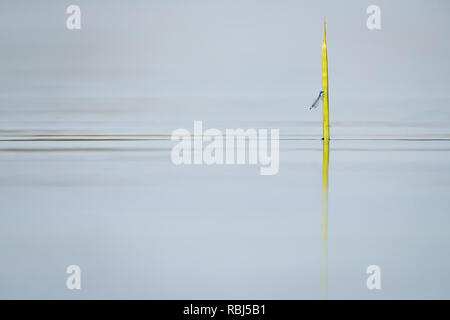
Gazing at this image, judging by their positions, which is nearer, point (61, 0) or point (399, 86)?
point (399, 86)

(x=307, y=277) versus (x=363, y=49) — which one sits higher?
(x=363, y=49)

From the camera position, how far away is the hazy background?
115 centimetres

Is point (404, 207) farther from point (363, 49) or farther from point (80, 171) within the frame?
point (363, 49)

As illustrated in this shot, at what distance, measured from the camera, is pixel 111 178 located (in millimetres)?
2145

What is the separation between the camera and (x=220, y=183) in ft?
6.73

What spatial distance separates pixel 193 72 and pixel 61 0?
1883 millimetres

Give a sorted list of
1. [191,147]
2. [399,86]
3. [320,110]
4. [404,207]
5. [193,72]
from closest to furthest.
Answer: [404,207] < [191,147] < [320,110] < [399,86] < [193,72]

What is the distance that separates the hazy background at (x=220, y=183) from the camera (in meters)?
1.15

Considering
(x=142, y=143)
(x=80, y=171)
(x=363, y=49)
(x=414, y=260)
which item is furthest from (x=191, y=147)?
(x=363, y=49)

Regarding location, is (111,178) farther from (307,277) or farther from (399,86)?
(399,86)

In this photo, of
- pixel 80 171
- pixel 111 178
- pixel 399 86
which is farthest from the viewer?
pixel 399 86

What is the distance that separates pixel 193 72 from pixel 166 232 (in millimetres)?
4952

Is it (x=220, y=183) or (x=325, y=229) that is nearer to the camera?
(x=325, y=229)
